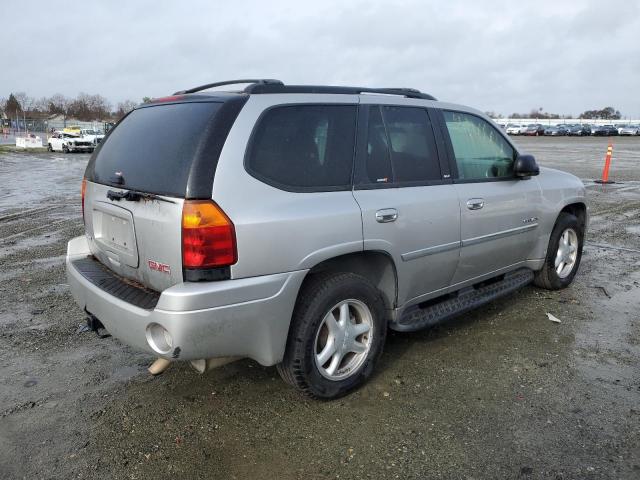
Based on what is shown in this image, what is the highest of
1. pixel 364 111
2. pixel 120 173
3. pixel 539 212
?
pixel 364 111

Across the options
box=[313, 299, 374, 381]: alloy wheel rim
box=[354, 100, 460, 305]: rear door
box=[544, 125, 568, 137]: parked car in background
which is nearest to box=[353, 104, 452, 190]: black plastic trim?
box=[354, 100, 460, 305]: rear door

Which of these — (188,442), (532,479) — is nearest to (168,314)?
(188,442)

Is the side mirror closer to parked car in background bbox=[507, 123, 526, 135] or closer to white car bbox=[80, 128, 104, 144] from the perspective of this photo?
white car bbox=[80, 128, 104, 144]

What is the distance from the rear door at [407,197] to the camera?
3.34 m

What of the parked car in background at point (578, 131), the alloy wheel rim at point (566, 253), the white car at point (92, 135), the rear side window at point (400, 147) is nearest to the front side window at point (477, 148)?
the rear side window at point (400, 147)

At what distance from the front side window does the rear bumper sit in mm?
1841

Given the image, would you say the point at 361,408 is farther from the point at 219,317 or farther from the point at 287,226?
the point at 287,226

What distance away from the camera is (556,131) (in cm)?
6228

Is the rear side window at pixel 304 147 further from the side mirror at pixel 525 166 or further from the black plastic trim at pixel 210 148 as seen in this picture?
the side mirror at pixel 525 166

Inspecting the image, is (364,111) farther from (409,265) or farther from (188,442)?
(188,442)

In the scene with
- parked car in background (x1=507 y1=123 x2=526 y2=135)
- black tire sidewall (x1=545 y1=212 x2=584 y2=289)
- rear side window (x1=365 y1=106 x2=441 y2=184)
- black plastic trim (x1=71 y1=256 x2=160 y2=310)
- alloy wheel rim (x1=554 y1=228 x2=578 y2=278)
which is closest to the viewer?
black plastic trim (x1=71 y1=256 x2=160 y2=310)

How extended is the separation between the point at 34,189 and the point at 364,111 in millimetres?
13177

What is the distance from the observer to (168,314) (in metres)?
2.65

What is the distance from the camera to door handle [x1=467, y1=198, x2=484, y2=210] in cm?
395
